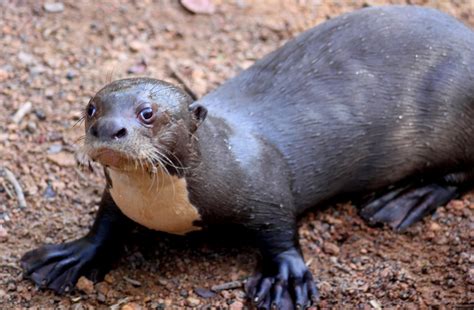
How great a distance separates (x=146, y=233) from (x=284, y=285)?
0.68 m

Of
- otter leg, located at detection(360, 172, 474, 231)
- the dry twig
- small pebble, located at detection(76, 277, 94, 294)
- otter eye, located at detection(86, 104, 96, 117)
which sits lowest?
small pebble, located at detection(76, 277, 94, 294)

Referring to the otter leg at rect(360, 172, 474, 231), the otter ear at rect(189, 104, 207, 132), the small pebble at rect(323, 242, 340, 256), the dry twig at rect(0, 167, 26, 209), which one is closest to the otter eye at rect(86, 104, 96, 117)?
the otter ear at rect(189, 104, 207, 132)

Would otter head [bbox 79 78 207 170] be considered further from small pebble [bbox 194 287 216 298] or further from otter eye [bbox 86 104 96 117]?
small pebble [bbox 194 287 216 298]

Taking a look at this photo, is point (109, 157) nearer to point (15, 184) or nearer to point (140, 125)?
point (140, 125)

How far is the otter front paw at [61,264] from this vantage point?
3883 mm

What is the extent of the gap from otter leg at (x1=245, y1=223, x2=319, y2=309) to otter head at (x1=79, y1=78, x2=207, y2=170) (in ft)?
2.00

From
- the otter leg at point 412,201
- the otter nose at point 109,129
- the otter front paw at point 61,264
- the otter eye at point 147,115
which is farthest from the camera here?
the otter leg at point 412,201

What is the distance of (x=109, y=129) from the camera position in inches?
124

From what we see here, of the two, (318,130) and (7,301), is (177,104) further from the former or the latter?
(7,301)

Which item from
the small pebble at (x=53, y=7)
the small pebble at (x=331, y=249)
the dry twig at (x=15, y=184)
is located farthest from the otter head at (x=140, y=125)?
the small pebble at (x=53, y=7)

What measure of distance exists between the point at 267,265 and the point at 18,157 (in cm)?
132

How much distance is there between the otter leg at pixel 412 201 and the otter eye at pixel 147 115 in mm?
1319

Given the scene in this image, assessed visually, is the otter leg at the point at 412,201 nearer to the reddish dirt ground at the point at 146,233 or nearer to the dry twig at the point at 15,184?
the reddish dirt ground at the point at 146,233

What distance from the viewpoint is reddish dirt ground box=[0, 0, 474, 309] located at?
151 inches
